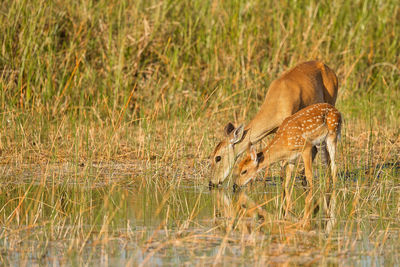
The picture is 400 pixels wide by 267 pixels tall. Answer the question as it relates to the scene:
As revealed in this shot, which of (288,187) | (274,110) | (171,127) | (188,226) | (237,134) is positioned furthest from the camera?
(171,127)

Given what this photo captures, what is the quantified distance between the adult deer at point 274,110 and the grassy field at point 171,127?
29 cm

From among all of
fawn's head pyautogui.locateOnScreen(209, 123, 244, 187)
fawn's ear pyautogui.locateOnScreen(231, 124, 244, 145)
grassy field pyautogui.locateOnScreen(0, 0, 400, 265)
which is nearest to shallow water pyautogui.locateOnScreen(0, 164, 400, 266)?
grassy field pyautogui.locateOnScreen(0, 0, 400, 265)

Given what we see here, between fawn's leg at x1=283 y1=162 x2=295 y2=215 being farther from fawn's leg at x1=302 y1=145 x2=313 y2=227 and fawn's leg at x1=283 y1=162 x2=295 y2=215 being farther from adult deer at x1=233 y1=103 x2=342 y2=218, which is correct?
fawn's leg at x1=302 y1=145 x2=313 y2=227

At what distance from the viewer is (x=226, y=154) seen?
8461 mm

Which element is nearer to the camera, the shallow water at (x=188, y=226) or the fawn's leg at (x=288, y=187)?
the shallow water at (x=188, y=226)

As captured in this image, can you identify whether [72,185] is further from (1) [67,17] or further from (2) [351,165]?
(1) [67,17]

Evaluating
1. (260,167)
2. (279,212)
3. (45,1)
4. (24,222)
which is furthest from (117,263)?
(45,1)

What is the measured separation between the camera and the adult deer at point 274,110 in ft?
27.5

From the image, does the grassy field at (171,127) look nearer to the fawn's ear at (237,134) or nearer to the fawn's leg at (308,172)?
the fawn's leg at (308,172)

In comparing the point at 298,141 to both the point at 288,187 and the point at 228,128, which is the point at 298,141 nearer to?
the point at 288,187

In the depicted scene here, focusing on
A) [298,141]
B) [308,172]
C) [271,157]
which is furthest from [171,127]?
[308,172]

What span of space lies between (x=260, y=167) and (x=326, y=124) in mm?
795

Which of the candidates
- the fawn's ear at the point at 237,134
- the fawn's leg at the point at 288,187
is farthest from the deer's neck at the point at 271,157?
the fawn's ear at the point at 237,134

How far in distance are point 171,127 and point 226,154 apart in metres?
1.48
